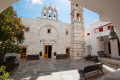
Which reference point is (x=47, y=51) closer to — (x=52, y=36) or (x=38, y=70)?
A: (x=52, y=36)

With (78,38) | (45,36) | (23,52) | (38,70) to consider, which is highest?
(45,36)

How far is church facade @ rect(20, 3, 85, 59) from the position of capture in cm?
1158

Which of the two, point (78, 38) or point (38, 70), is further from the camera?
point (78, 38)

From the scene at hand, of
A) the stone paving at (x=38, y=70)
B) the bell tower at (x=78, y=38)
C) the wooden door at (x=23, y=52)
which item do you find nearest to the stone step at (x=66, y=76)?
the stone paving at (x=38, y=70)

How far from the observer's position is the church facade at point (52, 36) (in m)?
11.6

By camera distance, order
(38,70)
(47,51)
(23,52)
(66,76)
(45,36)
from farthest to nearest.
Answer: (45,36) < (47,51) < (23,52) < (38,70) < (66,76)

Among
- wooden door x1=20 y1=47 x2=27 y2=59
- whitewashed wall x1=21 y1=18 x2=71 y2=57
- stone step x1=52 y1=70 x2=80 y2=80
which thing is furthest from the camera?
whitewashed wall x1=21 y1=18 x2=71 y2=57

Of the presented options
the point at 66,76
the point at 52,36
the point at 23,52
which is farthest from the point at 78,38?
the point at 23,52

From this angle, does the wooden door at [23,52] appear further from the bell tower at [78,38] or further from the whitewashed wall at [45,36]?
the bell tower at [78,38]

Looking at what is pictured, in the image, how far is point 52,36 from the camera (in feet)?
42.1

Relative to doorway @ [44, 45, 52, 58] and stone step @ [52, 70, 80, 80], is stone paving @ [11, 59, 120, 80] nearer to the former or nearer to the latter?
stone step @ [52, 70, 80, 80]

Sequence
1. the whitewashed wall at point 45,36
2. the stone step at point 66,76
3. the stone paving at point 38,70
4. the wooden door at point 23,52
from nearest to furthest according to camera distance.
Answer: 1. the stone step at point 66,76
2. the stone paving at point 38,70
3. the wooden door at point 23,52
4. the whitewashed wall at point 45,36

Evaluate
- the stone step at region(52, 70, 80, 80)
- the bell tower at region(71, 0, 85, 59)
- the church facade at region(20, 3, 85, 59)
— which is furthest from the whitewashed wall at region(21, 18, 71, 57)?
the stone step at region(52, 70, 80, 80)

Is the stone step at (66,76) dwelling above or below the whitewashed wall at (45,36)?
below
